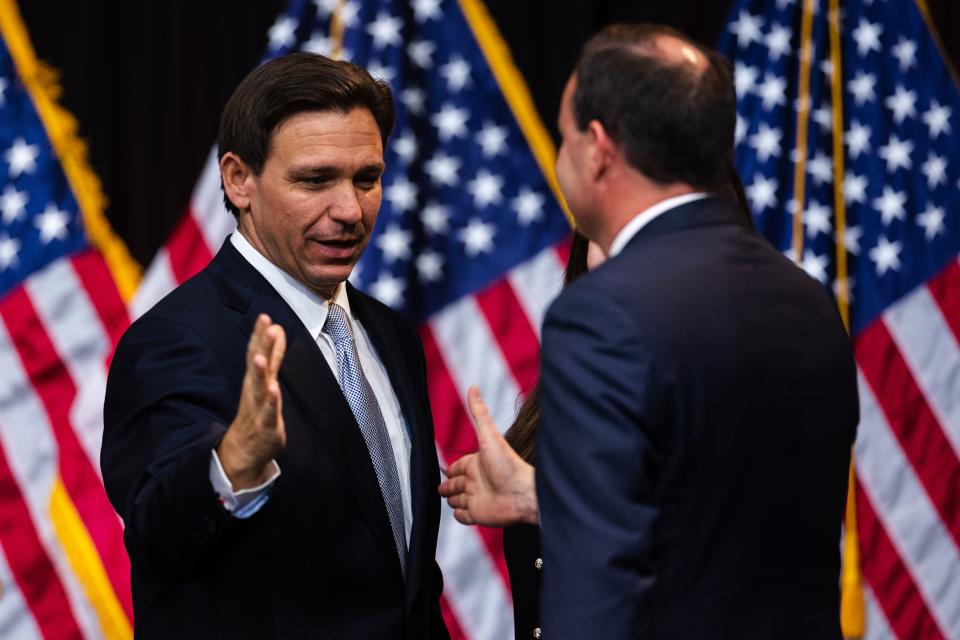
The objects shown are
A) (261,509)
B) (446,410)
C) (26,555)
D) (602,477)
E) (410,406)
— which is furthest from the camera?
(446,410)

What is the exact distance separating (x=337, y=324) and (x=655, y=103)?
2.52 ft

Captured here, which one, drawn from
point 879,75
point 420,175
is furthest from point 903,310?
point 420,175

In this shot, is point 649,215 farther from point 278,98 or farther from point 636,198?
point 278,98

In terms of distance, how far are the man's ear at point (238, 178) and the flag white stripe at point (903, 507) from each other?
2.35 metres

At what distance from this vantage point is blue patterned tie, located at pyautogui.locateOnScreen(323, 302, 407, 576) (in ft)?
6.01

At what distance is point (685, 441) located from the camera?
1.30 meters

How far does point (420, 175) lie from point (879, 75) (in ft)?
4.70

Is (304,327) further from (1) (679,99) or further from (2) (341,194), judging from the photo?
(1) (679,99)

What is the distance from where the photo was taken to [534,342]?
3621 mm

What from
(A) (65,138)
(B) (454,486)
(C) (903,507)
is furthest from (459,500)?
(C) (903,507)

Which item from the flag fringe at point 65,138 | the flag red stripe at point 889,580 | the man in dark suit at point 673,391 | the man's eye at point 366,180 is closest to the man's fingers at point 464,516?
the man in dark suit at point 673,391

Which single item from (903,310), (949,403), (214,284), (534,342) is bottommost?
(949,403)

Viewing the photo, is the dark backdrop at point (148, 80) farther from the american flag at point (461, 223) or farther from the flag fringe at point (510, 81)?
the flag fringe at point (510, 81)

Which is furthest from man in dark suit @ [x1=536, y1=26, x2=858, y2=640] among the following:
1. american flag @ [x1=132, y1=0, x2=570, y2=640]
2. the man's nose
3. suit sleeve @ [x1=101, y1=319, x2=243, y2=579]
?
american flag @ [x1=132, y1=0, x2=570, y2=640]
